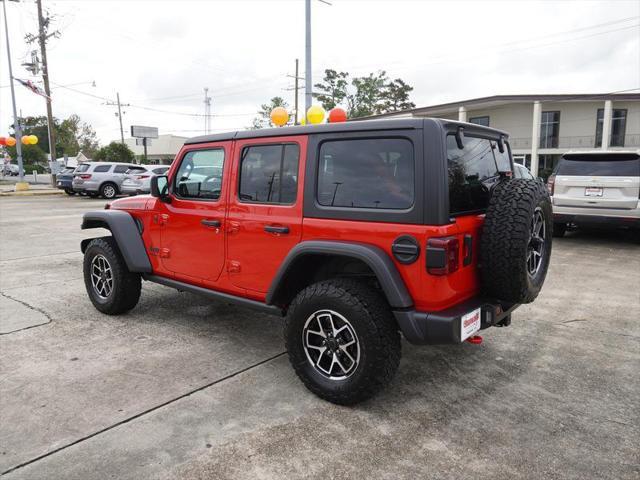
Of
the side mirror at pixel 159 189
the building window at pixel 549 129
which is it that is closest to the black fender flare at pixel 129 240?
the side mirror at pixel 159 189

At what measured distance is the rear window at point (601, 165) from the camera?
7.84 metres

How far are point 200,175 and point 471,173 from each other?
2.21m

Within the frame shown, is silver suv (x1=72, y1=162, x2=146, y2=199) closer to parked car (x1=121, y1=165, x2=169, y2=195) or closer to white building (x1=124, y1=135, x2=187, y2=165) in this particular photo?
parked car (x1=121, y1=165, x2=169, y2=195)

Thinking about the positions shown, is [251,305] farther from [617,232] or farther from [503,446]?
[617,232]

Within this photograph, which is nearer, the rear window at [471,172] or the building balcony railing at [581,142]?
the rear window at [471,172]

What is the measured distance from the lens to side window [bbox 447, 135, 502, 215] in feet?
9.46

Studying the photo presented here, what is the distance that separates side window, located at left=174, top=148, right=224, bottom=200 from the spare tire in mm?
2061

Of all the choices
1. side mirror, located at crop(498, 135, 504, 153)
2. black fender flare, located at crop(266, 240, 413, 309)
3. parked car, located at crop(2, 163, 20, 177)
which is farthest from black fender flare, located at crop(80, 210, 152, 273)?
parked car, located at crop(2, 163, 20, 177)

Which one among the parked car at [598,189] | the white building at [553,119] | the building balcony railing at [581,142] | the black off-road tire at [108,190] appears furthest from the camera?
the building balcony railing at [581,142]

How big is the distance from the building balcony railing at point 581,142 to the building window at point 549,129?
1.04 ft

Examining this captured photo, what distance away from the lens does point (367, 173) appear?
118 inches

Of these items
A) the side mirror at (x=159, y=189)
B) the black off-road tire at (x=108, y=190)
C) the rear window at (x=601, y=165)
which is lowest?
the black off-road tire at (x=108, y=190)

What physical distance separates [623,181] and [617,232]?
2853mm

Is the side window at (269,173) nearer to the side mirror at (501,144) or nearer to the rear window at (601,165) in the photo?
the side mirror at (501,144)
